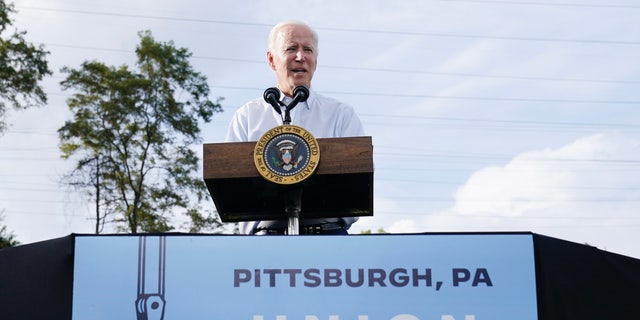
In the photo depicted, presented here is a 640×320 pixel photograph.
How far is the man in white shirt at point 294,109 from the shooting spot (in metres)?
3.50

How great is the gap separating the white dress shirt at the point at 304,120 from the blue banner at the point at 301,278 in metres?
1.03

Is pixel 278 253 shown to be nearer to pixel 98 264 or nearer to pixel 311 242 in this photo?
pixel 311 242

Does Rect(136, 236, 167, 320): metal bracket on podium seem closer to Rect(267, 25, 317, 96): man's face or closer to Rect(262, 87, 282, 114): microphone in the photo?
Rect(262, 87, 282, 114): microphone

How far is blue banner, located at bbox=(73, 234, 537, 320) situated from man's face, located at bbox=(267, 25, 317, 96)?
3.90 feet

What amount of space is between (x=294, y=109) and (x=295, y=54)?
0.78 feet

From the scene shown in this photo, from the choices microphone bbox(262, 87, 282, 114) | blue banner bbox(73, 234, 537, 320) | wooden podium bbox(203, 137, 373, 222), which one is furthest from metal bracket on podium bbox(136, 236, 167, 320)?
microphone bbox(262, 87, 282, 114)

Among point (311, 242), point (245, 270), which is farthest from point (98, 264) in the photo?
point (311, 242)

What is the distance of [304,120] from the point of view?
3.58 metres

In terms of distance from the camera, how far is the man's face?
350cm

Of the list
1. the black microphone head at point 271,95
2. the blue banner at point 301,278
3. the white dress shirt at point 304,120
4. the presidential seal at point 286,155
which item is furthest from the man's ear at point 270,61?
the blue banner at point 301,278

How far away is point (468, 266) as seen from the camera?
2.48 metres

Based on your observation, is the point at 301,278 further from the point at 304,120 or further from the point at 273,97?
the point at 304,120

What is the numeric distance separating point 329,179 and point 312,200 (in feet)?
0.86

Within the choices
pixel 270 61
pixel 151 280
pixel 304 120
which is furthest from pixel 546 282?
pixel 270 61
